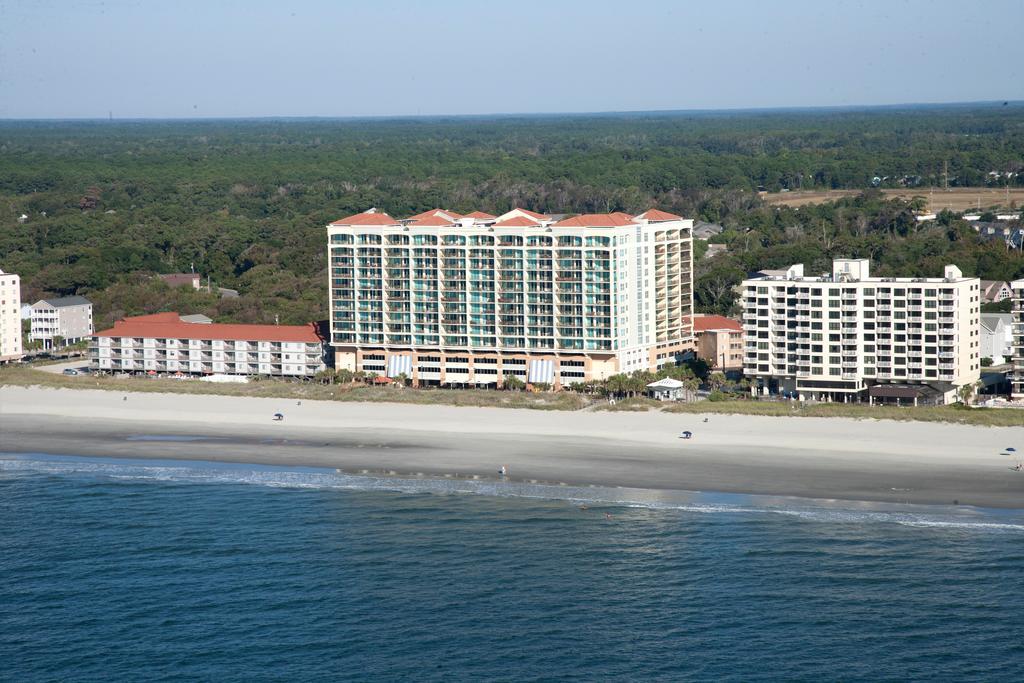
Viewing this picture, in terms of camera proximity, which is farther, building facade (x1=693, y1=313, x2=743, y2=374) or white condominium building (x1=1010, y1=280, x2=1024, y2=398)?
building facade (x1=693, y1=313, x2=743, y2=374)

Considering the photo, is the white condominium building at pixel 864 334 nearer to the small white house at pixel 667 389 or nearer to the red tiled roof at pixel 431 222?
the small white house at pixel 667 389

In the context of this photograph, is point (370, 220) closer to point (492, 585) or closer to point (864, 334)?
point (864, 334)

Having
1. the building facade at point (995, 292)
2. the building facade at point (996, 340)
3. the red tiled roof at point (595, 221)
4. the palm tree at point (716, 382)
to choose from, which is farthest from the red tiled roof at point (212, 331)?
the building facade at point (995, 292)

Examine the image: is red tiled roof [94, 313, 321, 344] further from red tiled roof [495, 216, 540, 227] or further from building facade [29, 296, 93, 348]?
red tiled roof [495, 216, 540, 227]

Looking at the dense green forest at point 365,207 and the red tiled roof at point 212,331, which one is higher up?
the dense green forest at point 365,207

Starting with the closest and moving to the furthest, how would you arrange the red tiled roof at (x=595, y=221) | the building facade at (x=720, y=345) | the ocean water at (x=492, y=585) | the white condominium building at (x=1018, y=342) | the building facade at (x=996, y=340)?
the ocean water at (x=492, y=585) < the white condominium building at (x=1018, y=342) < the red tiled roof at (x=595, y=221) < the building facade at (x=996, y=340) < the building facade at (x=720, y=345)

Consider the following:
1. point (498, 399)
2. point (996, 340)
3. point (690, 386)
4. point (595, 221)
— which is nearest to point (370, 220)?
point (595, 221)

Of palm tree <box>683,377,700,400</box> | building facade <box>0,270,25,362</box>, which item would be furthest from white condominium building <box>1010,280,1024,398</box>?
building facade <box>0,270,25,362</box>
